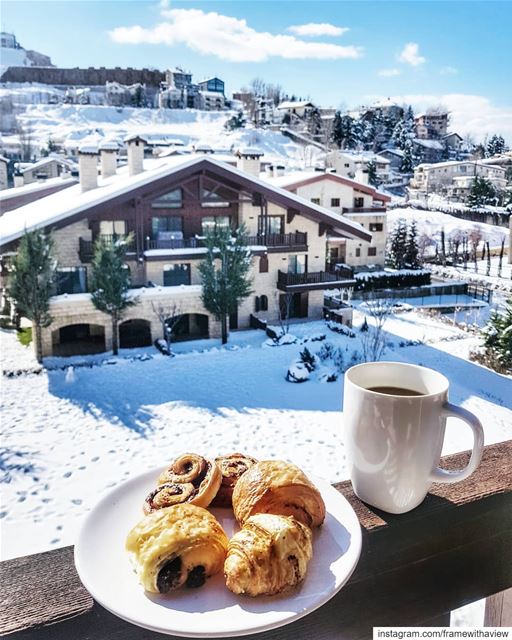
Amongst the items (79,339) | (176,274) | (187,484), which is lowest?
(79,339)

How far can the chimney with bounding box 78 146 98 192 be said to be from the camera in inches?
229

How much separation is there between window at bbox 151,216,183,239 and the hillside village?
0.02 meters

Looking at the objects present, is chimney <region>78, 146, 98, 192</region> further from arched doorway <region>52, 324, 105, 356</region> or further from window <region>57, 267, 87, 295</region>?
arched doorway <region>52, 324, 105, 356</region>

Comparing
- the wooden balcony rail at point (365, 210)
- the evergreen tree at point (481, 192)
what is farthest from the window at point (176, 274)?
the wooden balcony rail at point (365, 210)

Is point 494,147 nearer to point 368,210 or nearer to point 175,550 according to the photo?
point 175,550

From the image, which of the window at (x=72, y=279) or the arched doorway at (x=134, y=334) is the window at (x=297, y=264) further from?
the window at (x=72, y=279)

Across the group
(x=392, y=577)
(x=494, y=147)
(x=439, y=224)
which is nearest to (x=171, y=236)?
(x=494, y=147)

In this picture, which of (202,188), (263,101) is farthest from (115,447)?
(263,101)

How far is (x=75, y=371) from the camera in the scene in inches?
181

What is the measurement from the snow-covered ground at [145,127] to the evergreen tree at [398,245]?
1149 cm

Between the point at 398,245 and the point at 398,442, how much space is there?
33.8ft

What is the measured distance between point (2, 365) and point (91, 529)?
15.8 feet

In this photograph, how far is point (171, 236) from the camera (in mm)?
5809

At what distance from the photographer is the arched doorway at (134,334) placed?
18.6 feet
